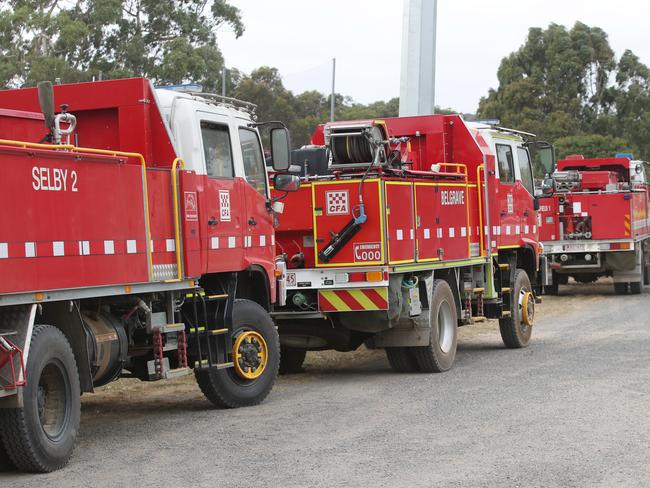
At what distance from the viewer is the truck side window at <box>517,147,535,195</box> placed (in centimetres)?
1690

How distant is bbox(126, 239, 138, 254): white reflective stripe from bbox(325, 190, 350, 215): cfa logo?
3.69m

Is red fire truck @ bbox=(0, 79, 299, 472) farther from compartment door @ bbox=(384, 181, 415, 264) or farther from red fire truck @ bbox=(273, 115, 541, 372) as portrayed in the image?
compartment door @ bbox=(384, 181, 415, 264)

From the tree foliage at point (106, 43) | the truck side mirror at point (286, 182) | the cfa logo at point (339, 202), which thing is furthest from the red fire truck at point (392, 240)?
the tree foliage at point (106, 43)

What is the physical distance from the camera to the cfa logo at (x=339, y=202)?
1246 cm

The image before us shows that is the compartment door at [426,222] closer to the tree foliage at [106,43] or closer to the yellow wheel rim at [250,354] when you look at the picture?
the yellow wheel rim at [250,354]

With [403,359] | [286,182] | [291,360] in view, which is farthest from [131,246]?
[403,359]

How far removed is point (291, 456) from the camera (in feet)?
27.4

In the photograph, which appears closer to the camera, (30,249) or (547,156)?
(30,249)

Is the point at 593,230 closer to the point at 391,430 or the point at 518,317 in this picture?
the point at 518,317

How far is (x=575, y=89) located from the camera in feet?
211

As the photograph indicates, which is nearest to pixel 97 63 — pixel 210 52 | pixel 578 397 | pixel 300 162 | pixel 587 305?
pixel 210 52

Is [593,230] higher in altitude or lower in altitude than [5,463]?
higher

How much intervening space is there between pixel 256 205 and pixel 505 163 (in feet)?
19.0

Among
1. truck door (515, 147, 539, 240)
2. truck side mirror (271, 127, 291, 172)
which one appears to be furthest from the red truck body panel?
truck door (515, 147, 539, 240)
